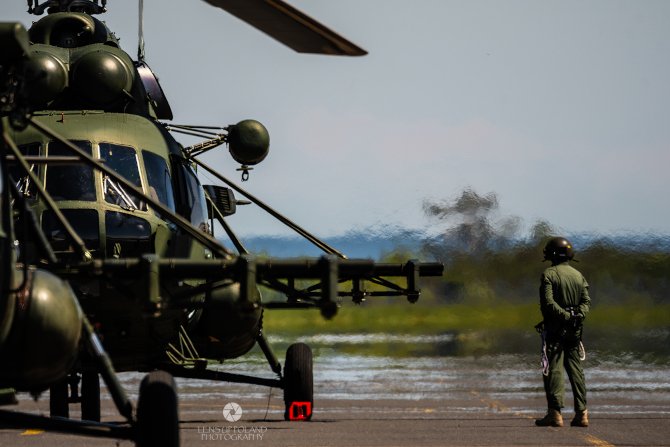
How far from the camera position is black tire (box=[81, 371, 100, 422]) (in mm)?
11961

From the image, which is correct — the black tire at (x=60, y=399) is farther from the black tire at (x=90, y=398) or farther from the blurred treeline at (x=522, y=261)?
the blurred treeline at (x=522, y=261)

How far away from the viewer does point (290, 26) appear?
8.33 meters

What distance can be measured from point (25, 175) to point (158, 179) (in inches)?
47.3

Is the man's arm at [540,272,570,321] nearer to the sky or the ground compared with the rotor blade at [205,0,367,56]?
nearer to the ground

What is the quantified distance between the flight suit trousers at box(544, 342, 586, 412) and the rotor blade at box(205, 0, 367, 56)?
246 inches

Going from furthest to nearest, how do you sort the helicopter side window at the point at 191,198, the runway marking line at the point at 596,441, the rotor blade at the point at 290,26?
the helicopter side window at the point at 191,198
the runway marking line at the point at 596,441
the rotor blade at the point at 290,26

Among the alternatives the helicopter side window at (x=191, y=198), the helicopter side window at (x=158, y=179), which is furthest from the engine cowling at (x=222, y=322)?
the helicopter side window at (x=158, y=179)

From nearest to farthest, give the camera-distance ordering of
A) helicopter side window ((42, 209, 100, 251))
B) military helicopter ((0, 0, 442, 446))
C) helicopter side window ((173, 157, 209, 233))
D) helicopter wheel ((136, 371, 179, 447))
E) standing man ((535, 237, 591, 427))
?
military helicopter ((0, 0, 442, 446))
helicopter wheel ((136, 371, 179, 447))
helicopter side window ((42, 209, 100, 251))
helicopter side window ((173, 157, 209, 233))
standing man ((535, 237, 591, 427))

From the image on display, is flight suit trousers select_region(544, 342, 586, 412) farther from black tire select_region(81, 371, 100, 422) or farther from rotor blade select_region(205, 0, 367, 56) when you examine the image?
rotor blade select_region(205, 0, 367, 56)

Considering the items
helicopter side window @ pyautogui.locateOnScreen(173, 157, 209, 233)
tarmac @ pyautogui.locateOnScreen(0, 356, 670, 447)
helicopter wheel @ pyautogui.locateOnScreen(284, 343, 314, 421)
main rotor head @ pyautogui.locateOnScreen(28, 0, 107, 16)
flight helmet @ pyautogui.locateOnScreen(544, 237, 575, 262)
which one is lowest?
tarmac @ pyautogui.locateOnScreen(0, 356, 670, 447)

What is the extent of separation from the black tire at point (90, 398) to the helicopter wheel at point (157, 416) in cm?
290

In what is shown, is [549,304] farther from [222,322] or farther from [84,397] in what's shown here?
[84,397]

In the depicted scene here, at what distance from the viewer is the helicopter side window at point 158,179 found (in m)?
12.2

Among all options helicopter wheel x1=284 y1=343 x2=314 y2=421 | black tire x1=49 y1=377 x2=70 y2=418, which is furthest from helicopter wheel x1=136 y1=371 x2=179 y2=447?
helicopter wheel x1=284 y1=343 x2=314 y2=421
